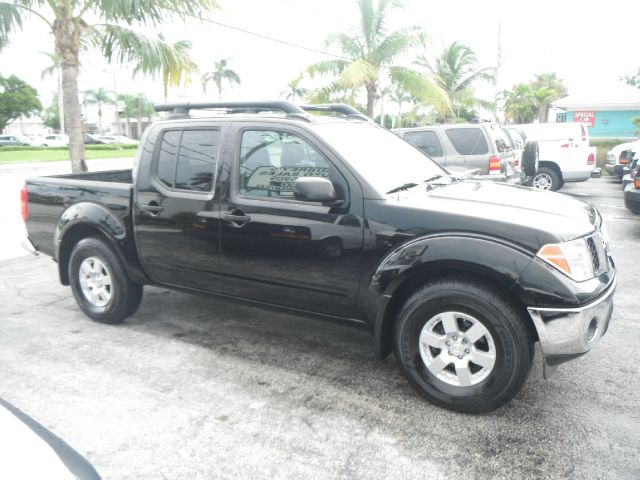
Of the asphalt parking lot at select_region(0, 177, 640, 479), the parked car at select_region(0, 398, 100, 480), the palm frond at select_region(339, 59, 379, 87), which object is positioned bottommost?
the asphalt parking lot at select_region(0, 177, 640, 479)

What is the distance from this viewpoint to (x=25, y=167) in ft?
79.7

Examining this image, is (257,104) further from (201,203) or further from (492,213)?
(492,213)

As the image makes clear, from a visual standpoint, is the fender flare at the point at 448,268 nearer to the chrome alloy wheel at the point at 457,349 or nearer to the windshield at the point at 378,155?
the chrome alloy wheel at the point at 457,349

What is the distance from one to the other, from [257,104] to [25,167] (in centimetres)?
2401

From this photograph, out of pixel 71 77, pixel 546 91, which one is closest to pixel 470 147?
pixel 71 77

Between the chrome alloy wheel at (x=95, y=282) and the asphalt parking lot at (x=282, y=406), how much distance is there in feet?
0.79

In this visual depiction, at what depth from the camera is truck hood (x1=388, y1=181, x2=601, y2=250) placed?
2986mm

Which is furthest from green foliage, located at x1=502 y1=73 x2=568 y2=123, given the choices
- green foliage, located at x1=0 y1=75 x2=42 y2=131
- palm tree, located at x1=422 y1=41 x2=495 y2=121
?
green foliage, located at x1=0 y1=75 x2=42 y2=131

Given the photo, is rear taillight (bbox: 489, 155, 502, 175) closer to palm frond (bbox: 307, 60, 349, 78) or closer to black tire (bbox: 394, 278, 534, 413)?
black tire (bbox: 394, 278, 534, 413)

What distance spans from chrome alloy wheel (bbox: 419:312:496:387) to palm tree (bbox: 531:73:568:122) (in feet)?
129

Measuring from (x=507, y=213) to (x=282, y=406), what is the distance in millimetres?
1769

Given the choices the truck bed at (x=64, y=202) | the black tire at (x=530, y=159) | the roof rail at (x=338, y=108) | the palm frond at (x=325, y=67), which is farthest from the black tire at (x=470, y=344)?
→ the palm frond at (x=325, y=67)

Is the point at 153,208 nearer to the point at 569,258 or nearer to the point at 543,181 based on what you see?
the point at 569,258

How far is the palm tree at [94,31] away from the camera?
8633 millimetres
